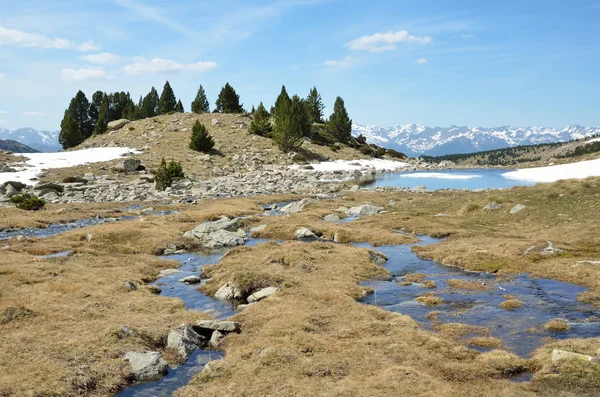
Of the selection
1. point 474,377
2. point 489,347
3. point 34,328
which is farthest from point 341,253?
point 34,328

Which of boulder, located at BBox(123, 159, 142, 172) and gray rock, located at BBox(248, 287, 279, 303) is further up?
boulder, located at BBox(123, 159, 142, 172)

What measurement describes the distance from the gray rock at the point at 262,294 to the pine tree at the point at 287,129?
3799 inches

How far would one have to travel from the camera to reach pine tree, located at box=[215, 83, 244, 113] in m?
156

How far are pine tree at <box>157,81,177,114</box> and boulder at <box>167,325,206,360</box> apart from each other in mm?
144000

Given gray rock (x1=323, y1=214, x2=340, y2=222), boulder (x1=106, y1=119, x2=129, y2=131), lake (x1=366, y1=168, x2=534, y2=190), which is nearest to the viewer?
gray rock (x1=323, y1=214, x2=340, y2=222)

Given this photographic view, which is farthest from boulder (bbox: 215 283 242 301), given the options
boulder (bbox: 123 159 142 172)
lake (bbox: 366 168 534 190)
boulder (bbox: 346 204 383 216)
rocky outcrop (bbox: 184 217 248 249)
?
boulder (bbox: 123 159 142 172)

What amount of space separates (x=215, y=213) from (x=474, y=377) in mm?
40375

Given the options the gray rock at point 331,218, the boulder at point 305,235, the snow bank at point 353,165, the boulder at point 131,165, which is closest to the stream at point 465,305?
the boulder at point 305,235

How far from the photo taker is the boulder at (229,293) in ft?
74.5

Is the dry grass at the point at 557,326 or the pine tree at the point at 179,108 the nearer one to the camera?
the dry grass at the point at 557,326

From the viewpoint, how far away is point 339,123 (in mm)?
146750

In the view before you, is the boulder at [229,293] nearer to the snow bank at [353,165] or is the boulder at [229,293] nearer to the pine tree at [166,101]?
the snow bank at [353,165]

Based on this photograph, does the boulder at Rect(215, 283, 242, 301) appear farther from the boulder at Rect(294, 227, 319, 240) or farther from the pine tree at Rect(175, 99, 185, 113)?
the pine tree at Rect(175, 99, 185, 113)

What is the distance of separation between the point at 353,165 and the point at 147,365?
112289 mm
